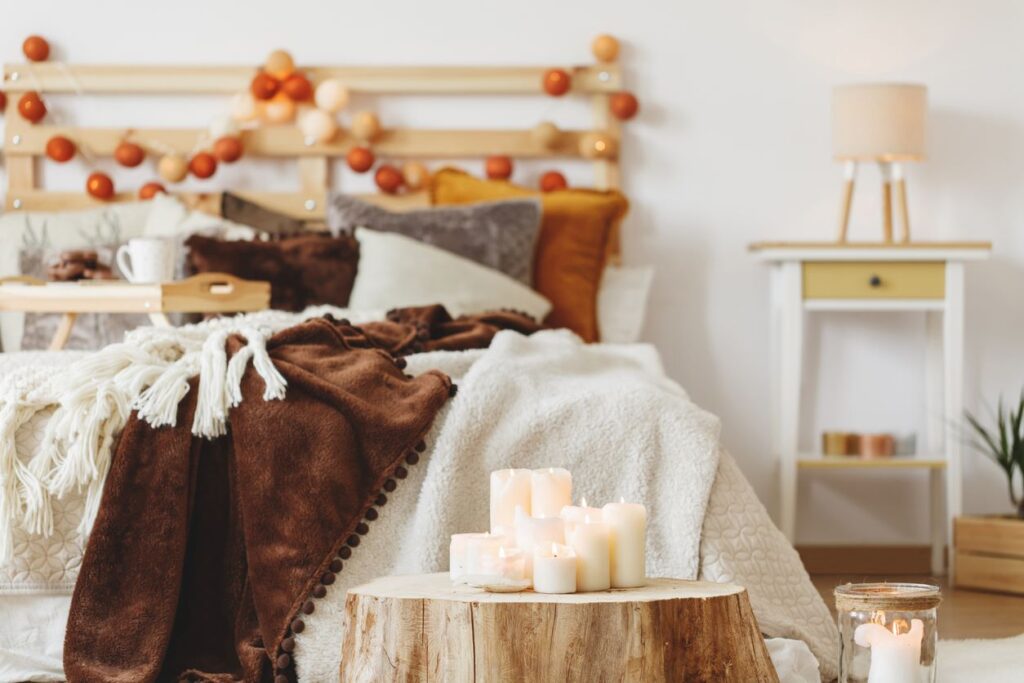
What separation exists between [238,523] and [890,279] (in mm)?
1998

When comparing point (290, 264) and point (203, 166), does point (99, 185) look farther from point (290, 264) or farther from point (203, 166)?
point (290, 264)

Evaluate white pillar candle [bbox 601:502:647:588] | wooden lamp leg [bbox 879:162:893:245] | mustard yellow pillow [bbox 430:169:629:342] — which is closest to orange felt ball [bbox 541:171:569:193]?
mustard yellow pillow [bbox 430:169:629:342]

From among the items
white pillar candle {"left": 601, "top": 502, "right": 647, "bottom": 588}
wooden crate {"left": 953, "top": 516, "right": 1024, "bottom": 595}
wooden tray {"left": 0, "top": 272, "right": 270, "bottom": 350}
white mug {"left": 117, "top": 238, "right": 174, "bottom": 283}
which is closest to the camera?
white pillar candle {"left": 601, "top": 502, "right": 647, "bottom": 588}

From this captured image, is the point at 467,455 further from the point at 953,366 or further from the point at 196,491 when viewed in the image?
the point at 953,366

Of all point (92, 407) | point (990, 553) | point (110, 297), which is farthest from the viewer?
point (990, 553)

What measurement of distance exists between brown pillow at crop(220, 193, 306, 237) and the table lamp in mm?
1414

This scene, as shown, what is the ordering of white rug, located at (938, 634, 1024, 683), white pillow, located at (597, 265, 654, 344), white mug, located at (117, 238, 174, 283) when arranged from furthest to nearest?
white pillow, located at (597, 265, 654, 344)
white mug, located at (117, 238, 174, 283)
white rug, located at (938, 634, 1024, 683)

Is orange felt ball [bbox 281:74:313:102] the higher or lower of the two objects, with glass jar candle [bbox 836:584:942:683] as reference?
higher

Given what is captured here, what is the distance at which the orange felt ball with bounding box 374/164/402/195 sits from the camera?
3781 mm

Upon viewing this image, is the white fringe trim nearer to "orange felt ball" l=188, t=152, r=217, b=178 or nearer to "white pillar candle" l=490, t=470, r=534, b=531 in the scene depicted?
"white pillar candle" l=490, t=470, r=534, b=531

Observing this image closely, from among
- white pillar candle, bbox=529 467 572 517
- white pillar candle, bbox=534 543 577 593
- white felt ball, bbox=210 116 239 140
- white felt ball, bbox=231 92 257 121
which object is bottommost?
white pillar candle, bbox=534 543 577 593

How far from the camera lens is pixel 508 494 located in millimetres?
1676

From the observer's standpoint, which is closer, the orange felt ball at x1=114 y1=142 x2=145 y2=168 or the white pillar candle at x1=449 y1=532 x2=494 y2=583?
the white pillar candle at x1=449 y1=532 x2=494 y2=583

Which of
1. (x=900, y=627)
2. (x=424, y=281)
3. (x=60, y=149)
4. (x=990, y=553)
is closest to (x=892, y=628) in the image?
(x=900, y=627)
